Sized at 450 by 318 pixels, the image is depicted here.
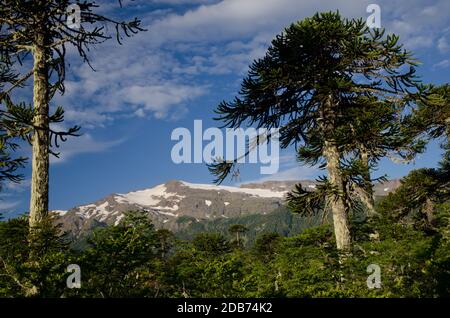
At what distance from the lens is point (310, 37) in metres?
11.2

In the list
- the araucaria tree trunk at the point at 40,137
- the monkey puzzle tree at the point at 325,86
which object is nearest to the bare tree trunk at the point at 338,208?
the monkey puzzle tree at the point at 325,86

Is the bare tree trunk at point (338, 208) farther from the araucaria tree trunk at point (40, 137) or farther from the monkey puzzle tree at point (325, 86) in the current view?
the araucaria tree trunk at point (40, 137)

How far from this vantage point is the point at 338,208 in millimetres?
11180

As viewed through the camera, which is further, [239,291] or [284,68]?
[284,68]

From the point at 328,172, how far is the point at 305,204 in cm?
122

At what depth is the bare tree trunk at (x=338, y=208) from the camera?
10992 millimetres

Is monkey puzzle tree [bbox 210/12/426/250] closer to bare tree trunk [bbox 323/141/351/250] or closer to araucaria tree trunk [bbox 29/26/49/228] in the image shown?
bare tree trunk [bbox 323/141/351/250]

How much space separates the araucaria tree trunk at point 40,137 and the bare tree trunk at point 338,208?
7.40m

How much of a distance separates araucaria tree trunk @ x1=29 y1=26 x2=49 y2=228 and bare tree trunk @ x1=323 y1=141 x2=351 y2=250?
740 centimetres

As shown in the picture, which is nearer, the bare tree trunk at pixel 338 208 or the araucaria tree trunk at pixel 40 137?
the araucaria tree trunk at pixel 40 137

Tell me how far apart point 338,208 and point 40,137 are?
790 centimetres
